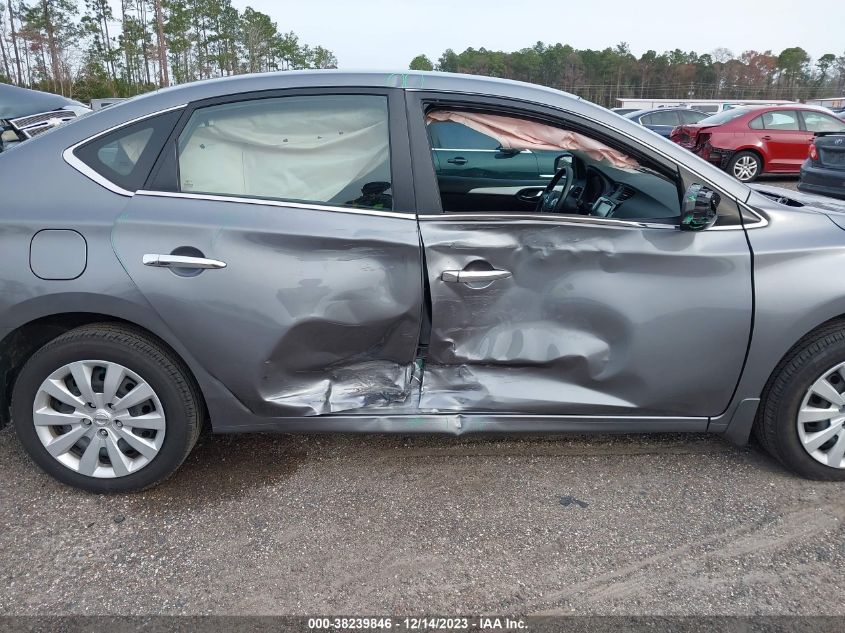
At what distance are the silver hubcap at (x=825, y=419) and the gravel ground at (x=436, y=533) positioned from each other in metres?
0.17

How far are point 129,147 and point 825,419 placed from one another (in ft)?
10.2

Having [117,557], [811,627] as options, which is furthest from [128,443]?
[811,627]

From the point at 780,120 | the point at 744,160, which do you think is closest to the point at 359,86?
the point at 744,160

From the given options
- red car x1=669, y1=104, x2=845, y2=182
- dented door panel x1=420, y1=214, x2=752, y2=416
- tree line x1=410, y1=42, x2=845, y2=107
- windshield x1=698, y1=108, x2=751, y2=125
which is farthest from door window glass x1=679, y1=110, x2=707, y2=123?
tree line x1=410, y1=42, x2=845, y2=107

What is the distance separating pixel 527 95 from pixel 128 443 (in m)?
2.21

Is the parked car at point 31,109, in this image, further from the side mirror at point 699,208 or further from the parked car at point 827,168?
the parked car at point 827,168

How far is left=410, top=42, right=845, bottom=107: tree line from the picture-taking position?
60.5 meters

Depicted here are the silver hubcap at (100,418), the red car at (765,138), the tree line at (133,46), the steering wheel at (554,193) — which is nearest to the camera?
the silver hubcap at (100,418)

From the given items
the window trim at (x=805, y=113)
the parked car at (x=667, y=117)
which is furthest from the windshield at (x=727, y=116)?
the parked car at (x=667, y=117)

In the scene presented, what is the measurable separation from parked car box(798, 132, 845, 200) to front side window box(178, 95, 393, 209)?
20.7 ft

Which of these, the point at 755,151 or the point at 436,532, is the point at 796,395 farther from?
the point at 755,151

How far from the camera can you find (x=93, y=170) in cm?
241

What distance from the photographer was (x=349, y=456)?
9.44 feet

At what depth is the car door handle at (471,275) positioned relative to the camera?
7.97 feet
